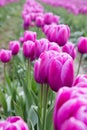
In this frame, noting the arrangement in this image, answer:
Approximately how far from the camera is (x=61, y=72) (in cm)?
123

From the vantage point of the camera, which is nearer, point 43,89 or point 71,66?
point 71,66

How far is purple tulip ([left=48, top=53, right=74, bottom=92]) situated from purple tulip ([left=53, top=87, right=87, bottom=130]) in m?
0.37

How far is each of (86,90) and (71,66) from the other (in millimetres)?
A: 375

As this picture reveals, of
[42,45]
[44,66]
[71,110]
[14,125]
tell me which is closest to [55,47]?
[42,45]

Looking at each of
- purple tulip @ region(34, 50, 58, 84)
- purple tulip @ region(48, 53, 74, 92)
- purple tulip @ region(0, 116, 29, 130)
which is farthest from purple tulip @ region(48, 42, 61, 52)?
purple tulip @ region(0, 116, 29, 130)

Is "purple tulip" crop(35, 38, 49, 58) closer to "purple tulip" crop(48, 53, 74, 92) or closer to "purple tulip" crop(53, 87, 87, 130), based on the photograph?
"purple tulip" crop(48, 53, 74, 92)

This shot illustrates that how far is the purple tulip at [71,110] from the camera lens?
0.75 m

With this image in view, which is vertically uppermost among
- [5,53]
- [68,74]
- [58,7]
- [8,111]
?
[68,74]

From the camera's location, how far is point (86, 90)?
0.85 meters

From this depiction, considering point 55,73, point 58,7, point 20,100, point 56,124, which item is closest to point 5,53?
point 20,100

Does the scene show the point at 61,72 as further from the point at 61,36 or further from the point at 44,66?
the point at 61,36

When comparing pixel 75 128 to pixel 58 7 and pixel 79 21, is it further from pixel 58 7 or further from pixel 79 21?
pixel 58 7

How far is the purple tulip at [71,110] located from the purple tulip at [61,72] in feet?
1.21

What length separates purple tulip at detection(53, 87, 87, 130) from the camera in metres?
0.75
